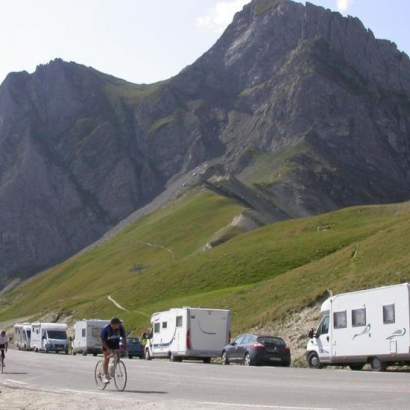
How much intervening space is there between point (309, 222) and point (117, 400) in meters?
88.9

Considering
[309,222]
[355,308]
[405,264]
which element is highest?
[309,222]

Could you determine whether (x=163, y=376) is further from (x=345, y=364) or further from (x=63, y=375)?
(x=345, y=364)

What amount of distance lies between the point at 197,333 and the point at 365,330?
14.3 m

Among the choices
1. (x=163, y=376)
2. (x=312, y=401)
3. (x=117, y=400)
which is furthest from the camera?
(x=163, y=376)

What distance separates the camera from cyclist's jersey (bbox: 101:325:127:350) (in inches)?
833

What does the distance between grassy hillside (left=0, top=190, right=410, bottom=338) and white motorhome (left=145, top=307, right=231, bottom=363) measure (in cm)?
662

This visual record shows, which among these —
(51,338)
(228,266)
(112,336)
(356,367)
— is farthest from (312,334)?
(228,266)

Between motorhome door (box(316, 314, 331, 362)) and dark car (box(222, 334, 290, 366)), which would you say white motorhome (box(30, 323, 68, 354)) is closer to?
dark car (box(222, 334, 290, 366))

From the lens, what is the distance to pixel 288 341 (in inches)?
1767

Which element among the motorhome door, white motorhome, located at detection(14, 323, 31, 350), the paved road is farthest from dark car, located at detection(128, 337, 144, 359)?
the paved road

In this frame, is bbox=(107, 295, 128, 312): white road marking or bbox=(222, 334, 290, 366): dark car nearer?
bbox=(222, 334, 290, 366): dark car

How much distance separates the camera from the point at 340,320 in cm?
3275

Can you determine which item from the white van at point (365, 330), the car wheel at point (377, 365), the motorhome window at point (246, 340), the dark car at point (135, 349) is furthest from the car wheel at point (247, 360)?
the dark car at point (135, 349)

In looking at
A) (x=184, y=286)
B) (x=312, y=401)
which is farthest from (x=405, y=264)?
(x=184, y=286)
